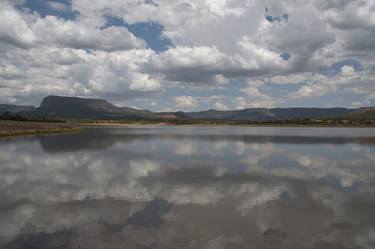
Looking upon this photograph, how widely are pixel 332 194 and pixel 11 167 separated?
32.5 m

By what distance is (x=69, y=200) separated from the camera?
21.9 m

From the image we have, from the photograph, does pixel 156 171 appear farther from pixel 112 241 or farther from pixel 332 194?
pixel 112 241

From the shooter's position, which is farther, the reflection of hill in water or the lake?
the reflection of hill in water

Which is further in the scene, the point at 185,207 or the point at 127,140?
the point at 127,140

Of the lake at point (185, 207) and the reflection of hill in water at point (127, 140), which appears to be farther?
the reflection of hill in water at point (127, 140)

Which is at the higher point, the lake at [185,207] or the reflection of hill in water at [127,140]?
the lake at [185,207]

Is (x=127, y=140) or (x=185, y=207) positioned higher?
(x=185, y=207)

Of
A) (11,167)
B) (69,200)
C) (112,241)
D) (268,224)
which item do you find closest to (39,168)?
(11,167)

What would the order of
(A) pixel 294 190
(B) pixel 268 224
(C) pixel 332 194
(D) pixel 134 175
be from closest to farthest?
1. (B) pixel 268 224
2. (C) pixel 332 194
3. (A) pixel 294 190
4. (D) pixel 134 175

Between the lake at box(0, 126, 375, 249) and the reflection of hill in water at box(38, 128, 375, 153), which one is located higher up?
the lake at box(0, 126, 375, 249)

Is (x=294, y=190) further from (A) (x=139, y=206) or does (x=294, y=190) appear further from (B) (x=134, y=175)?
(B) (x=134, y=175)

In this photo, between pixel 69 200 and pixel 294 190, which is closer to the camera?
pixel 69 200

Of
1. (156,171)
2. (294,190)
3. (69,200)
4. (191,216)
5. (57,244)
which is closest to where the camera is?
(57,244)

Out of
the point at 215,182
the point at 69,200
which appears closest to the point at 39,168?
the point at 69,200
